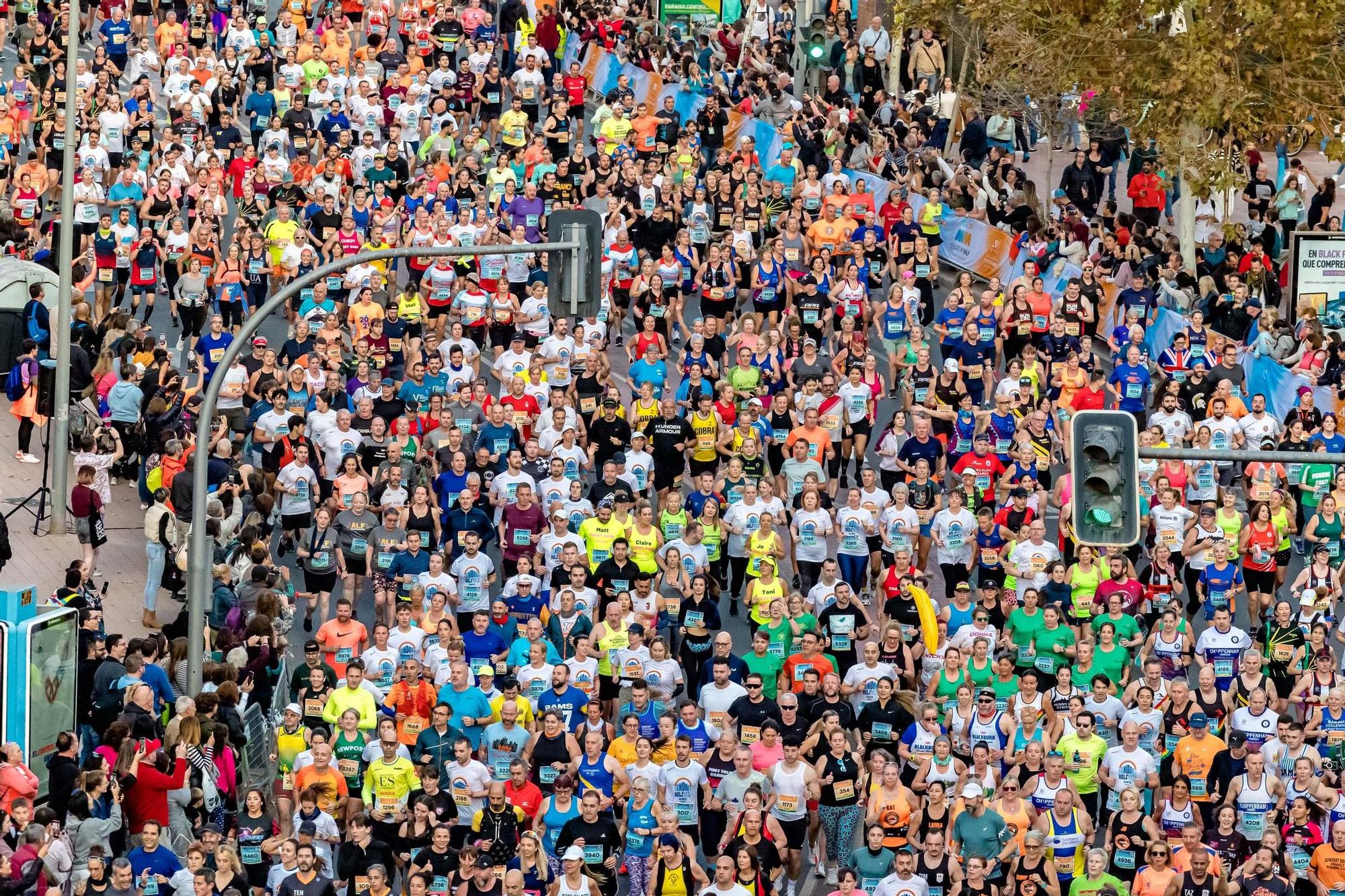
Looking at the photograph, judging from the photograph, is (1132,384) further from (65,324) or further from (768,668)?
(65,324)

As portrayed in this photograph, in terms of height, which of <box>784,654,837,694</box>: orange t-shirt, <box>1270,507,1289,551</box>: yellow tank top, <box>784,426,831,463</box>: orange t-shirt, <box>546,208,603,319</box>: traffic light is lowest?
<box>784,654,837,694</box>: orange t-shirt

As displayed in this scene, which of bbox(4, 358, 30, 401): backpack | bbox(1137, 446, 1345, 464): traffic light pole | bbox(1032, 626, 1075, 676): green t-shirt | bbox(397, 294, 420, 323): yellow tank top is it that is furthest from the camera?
bbox(397, 294, 420, 323): yellow tank top

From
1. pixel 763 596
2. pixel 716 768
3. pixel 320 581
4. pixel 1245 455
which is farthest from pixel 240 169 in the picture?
pixel 1245 455

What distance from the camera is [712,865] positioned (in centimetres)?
1972

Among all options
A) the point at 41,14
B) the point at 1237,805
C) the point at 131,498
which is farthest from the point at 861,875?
the point at 41,14

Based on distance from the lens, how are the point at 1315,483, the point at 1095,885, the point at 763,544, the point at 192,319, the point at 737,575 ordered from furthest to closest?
1. the point at 192,319
2. the point at 1315,483
3. the point at 737,575
4. the point at 763,544
5. the point at 1095,885

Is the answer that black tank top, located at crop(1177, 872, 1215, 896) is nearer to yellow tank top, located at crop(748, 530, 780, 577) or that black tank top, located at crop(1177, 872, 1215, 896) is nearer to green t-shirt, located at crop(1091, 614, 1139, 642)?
green t-shirt, located at crop(1091, 614, 1139, 642)

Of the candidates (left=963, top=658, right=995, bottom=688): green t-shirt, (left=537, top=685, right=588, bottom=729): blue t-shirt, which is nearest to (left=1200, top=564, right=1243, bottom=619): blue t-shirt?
(left=963, top=658, right=995, bottom=688): green t-shirt

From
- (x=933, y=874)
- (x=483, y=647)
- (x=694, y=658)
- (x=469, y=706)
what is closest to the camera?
(x=933, y=874)

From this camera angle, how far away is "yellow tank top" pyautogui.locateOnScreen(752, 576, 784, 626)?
21750mm

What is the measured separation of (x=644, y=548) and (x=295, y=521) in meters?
3.24

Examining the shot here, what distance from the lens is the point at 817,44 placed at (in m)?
38.4

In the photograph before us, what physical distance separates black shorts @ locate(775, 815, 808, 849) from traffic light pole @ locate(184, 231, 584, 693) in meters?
3.94

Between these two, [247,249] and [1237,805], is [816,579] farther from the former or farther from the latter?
[247,249]
